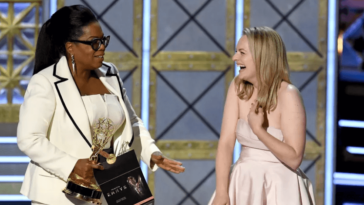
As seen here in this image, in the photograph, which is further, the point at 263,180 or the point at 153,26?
the point at 153,26

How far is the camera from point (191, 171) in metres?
4.41

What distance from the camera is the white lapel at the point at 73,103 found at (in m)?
2.19

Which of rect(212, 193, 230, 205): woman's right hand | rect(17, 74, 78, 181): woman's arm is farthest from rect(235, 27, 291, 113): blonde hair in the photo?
rect(17, 74, 78, 181): woman's arm

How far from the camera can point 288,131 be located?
7.19ft

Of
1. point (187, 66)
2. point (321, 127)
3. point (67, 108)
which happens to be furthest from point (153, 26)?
point (67, 108)

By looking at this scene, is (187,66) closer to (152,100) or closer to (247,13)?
(152,100)

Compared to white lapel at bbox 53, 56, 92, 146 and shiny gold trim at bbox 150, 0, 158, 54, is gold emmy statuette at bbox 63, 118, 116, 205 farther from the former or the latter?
shiny gold trim at bbox 150, 0, 158, 54


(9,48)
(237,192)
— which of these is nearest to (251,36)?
(237,192)

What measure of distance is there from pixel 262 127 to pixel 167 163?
456 mm

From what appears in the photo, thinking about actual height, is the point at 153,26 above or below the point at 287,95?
above

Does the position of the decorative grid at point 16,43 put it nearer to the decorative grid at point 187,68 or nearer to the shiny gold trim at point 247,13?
the decorative grid at point 187,68

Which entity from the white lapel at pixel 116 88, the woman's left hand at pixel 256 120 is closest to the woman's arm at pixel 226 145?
the woman's left hand at pixel 256 120

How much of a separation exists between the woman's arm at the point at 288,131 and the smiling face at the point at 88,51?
0.67 metres

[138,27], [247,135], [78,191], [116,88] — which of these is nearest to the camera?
[78,191]
